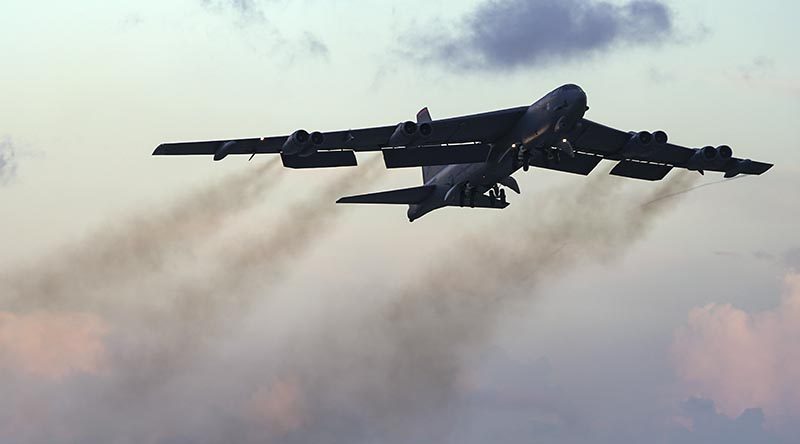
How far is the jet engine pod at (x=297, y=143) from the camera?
68.4 meters

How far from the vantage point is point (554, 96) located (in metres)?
68.2

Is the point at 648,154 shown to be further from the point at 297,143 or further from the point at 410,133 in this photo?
the point at 297,143

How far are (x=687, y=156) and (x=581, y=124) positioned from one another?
798 centimetres

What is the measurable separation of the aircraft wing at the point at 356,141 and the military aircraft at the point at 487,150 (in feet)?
0.15

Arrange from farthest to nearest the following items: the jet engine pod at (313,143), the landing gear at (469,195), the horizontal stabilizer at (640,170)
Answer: the horizontal stabilizer at (640,170)
the landing gear at (469,195)
the jet engine pod at (313,143)

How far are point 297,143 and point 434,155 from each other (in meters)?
8.85

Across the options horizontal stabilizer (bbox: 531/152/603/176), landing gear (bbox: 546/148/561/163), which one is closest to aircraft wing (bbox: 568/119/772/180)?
horizontal stabilizer (bbox: 531/152/603/176)

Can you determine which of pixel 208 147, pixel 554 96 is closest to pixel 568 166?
pixel 554 96

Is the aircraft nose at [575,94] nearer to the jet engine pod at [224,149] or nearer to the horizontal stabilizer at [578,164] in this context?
the horizontal stabilizer at [578,164]

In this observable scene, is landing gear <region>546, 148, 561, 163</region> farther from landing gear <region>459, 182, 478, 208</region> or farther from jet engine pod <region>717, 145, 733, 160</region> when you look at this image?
jet engine pod <region>717, 145, 733, 160</region>

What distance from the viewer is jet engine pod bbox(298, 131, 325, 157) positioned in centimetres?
6875

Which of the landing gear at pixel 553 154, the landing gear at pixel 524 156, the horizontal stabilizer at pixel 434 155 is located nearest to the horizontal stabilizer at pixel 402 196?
the horizontal stabilizer at pixel 434 155

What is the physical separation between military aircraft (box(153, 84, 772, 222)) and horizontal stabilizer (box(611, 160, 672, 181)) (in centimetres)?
5

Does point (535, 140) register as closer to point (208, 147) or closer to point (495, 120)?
point (495, 120)
